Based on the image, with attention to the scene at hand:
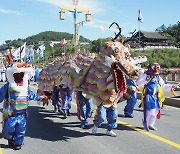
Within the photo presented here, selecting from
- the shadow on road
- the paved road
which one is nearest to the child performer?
the paved road

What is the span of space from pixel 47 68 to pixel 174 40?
191 feet

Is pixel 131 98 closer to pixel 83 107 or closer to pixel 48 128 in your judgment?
pixel 83 107

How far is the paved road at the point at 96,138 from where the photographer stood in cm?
638

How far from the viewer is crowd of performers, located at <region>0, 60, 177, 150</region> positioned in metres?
6.40

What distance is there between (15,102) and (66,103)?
351cm

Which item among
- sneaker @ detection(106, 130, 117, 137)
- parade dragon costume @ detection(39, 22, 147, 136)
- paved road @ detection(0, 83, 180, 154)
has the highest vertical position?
parade dragon costume @ detection(39, 22, 147, 136)

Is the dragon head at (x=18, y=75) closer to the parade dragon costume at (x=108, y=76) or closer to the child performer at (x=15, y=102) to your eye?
the child performer at (x=15, y=102)

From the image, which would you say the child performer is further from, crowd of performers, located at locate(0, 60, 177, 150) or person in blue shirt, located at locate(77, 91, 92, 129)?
person in blue shirt, located at locate(77, 91, 92, 129)

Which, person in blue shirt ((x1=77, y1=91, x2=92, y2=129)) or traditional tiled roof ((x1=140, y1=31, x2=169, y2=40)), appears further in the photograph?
traditional tiled roof ((x1=140, y1=31, x2=169, y2=40))

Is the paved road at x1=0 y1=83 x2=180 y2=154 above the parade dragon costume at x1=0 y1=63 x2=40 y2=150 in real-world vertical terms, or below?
below

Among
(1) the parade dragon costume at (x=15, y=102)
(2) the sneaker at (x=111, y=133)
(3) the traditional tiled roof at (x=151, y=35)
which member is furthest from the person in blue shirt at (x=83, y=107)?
(3) the traditional tiled roof at (x=151, y=35)

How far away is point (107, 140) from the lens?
709 centimetres

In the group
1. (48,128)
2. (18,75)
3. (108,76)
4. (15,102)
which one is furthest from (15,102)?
(48,128)

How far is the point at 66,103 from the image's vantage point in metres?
9.81
